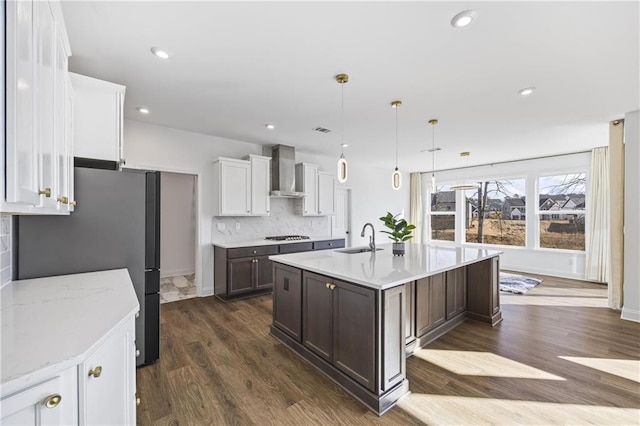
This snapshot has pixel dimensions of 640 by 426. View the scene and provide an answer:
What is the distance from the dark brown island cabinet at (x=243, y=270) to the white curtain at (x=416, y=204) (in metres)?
4.79

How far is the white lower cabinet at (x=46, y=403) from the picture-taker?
28.7 inches

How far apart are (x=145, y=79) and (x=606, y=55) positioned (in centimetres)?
395

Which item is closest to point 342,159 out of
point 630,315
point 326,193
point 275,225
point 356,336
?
point 356,336

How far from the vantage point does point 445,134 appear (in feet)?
14.5

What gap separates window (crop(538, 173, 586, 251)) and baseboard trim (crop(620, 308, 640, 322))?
8.43 feet

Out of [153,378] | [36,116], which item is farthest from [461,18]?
[153,378]

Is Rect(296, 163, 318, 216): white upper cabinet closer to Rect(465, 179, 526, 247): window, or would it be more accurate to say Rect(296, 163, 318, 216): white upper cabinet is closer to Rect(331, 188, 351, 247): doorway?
Rect(331, 188, 351, 247): doorway

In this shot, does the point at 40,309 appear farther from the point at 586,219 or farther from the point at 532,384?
the point at 586,219

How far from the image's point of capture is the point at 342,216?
6699 millimetres

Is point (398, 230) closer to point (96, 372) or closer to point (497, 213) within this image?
point (96, 372)

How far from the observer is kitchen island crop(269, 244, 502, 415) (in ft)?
6.27

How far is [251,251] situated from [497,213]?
589 centimetres

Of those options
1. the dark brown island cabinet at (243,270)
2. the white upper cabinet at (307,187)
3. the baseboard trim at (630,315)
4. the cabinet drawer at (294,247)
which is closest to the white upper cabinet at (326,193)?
the white upper cabinet at (307,187)

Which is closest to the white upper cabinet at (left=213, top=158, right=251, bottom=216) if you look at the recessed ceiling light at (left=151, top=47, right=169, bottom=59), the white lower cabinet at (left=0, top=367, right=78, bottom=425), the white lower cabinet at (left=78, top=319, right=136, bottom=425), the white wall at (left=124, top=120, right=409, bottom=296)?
the white wall at (left=124, top=120, right=409, bottom=296)
